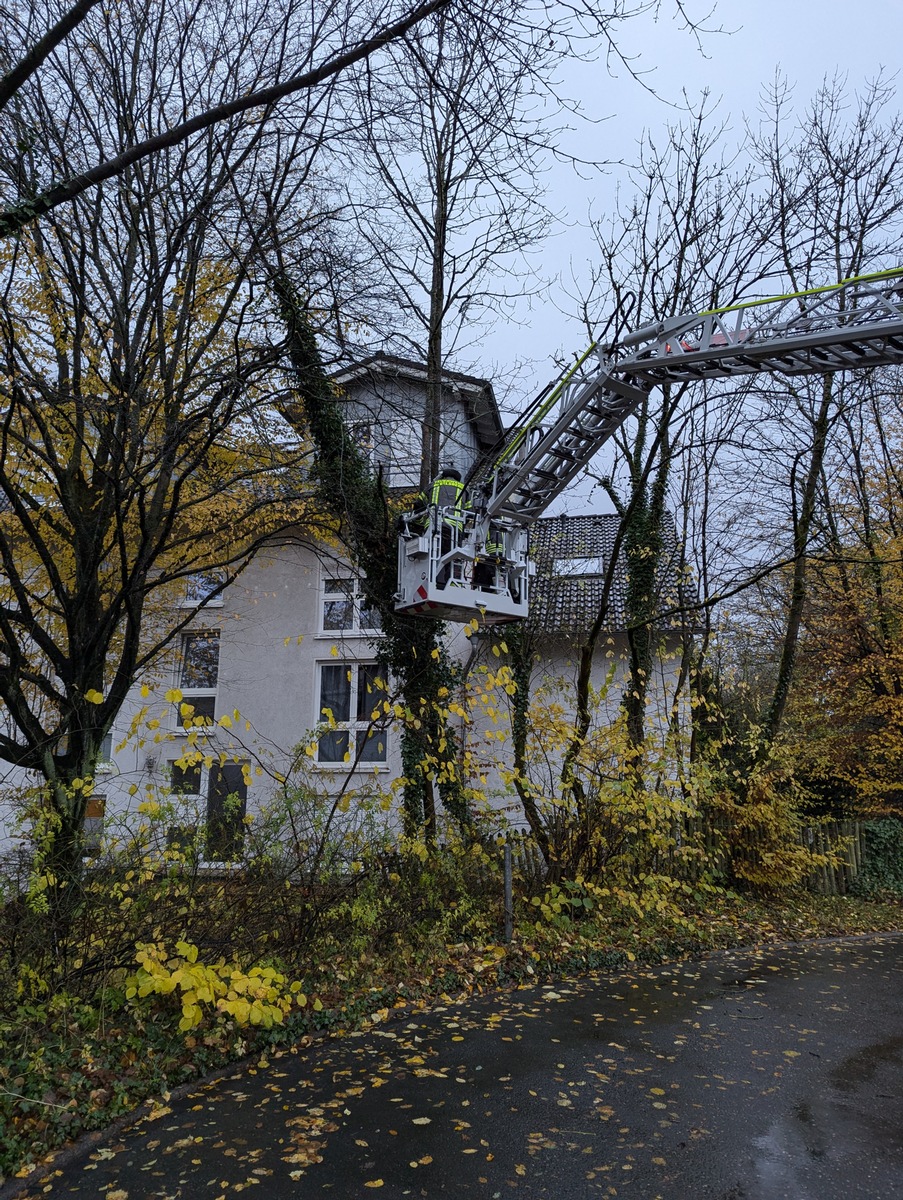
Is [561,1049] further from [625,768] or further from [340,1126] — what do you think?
[625,768]

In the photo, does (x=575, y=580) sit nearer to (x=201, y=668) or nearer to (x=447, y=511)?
(x=201, y=668)

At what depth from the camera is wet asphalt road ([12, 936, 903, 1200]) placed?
4.49 meters

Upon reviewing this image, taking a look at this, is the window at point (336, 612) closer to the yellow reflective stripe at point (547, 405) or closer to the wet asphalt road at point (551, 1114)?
the yellow reflective stripe at point (547, 405)

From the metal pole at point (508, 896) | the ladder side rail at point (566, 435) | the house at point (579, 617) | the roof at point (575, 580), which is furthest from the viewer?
the roof at point (575, 580)

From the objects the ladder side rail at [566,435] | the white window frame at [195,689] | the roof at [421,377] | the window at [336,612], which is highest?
the roof at [421,377]

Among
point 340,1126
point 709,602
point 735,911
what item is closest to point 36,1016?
point 340,1126

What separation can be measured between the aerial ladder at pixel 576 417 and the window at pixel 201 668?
9.40 metres

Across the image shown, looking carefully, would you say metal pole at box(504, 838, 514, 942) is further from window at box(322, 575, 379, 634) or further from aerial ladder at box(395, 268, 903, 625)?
window at box(322, 575, 379, 634)

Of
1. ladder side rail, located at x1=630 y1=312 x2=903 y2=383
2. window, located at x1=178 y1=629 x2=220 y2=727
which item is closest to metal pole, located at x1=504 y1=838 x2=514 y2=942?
ladder side rail, located at x1=630 y1=312 x2=903 y2=383

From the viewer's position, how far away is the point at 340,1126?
17.0ft

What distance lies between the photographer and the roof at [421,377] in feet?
33.8

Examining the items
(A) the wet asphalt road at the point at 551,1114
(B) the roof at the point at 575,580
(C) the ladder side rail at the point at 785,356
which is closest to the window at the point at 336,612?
(B) the roof at the point at 575,580

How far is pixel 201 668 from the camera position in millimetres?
19375

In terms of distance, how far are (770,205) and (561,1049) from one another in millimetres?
12809
